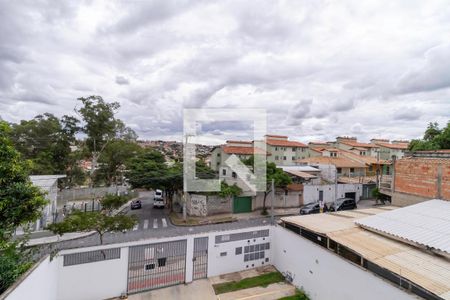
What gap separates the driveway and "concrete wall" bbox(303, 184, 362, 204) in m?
16.1

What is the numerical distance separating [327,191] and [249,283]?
17207 millimetres

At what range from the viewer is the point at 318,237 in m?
9.07

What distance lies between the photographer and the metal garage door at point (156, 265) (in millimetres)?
8617

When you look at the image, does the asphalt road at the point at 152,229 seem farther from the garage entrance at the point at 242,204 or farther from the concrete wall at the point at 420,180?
the concrete wall at the point at 420,180

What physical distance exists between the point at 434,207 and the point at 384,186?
18.7 ft

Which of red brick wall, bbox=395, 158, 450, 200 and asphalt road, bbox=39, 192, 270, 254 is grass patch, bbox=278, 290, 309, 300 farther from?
red brick wall, bbox=395, 158, 450, 200

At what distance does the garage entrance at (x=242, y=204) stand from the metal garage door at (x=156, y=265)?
11.2m

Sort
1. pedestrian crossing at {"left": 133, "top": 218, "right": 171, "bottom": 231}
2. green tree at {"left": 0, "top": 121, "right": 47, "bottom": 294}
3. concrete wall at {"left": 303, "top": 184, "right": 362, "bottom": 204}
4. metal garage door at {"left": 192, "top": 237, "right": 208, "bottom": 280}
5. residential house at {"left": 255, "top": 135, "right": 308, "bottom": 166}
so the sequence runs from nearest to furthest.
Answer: green tree at {"left": 0, "top": 121, "right": 47, "bottom": 294}, metal garage door at {"left": 192, "top": 237, "right": 208, "bottom": 280}, pedestrian crossing at {"left": 133, "top": 218, "right": 171, "bottom": 231}, concrete wall at {"left": 303, "top": 184, "right": 362, "bottom": 204}, residential house at {"left": 255, "top": 135, "right": 308, "bottom": 166}

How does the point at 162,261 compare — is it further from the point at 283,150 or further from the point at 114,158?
the point at 283,150

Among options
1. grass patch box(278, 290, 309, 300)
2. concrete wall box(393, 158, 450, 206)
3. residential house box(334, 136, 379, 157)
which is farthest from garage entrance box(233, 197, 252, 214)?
residential house box(334, 136, 379, 157)

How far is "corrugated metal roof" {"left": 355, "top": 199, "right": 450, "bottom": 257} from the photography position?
646cm

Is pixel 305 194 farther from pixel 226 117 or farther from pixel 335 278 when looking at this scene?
pixel 335 278

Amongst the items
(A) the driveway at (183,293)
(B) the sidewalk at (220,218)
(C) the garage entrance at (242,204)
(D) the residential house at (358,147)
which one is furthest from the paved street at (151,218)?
(D) the residential house at (358,147)

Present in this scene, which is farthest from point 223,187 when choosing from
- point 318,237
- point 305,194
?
point 318,237
